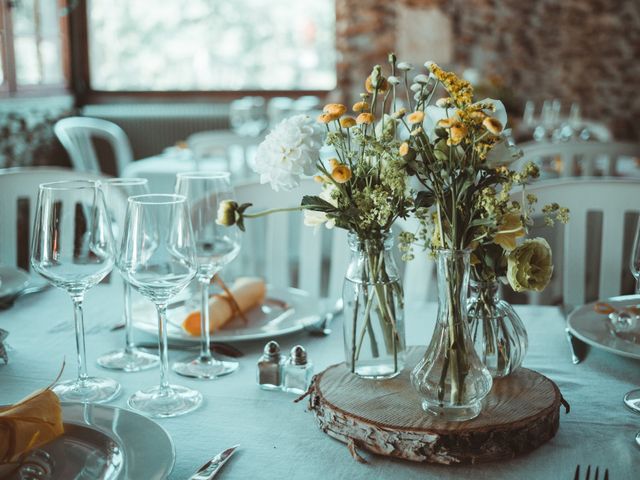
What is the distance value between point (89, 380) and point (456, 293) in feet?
1.82

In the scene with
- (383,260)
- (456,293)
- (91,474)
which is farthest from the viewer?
(383,260)

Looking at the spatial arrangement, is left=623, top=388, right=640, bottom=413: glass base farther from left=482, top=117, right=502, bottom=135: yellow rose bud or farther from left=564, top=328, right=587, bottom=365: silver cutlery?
left=482, top=117, right=502, bottom=135: yellow rose bud

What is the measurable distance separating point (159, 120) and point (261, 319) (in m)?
5.38

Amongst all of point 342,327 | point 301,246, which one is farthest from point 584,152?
point 342,327

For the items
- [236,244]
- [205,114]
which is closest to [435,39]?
[205,114]

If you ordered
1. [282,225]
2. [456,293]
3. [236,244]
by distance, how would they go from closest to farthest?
[456,293] → [236,244] → [282,225]

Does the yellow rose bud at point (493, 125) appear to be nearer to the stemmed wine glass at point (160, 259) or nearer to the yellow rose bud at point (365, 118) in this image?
the yellow rose bud at point (365, 118)

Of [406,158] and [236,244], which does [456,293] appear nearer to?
[406,158]

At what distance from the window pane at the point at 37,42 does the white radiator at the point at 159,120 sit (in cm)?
49

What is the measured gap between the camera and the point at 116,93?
21.9 ft

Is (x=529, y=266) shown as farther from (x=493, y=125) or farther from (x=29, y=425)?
(x=29, y=425)

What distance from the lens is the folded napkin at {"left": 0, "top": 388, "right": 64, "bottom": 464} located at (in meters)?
0.80

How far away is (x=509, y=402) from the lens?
944mm

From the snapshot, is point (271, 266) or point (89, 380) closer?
point (89, 380)
